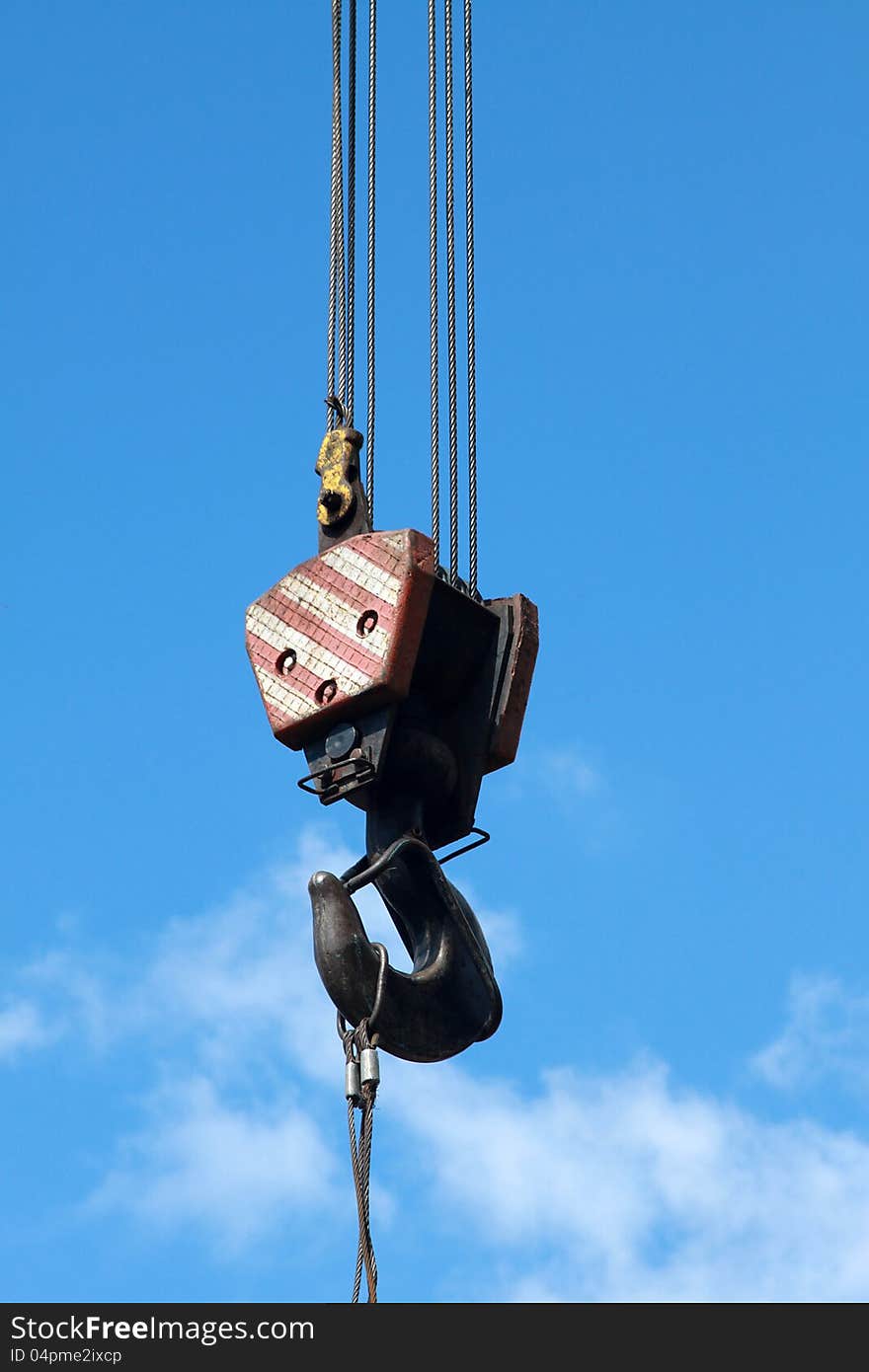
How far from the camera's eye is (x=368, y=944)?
7.02 m

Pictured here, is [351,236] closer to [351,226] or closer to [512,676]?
[351,226]

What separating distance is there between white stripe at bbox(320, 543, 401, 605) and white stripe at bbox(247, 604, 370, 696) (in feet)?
0.53

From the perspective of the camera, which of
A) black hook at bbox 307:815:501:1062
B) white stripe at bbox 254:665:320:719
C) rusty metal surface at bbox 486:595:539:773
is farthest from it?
rusty metal surface at bbox 486:595:539:773

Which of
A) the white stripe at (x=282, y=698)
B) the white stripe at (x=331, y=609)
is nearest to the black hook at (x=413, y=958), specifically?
the white stripe at (x=282, y=698)

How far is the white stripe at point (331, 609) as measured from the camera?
23.6ft

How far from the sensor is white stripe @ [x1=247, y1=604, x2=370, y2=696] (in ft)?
23.7

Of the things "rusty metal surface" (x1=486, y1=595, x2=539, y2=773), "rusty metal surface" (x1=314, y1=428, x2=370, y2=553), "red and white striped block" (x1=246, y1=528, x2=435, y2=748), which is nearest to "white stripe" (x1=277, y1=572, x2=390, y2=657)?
"red and white striped block" (x1=246, y1=528, x2=435, y2=748)

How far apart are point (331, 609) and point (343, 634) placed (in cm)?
10

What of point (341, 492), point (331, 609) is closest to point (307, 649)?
point (331, 609)

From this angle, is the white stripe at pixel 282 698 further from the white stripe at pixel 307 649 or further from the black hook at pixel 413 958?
the black hook at pixel 413 958

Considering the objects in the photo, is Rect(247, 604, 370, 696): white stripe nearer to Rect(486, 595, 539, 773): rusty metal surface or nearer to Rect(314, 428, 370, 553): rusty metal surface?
Rect(314, 428, 370, 553): rusty metal surface
